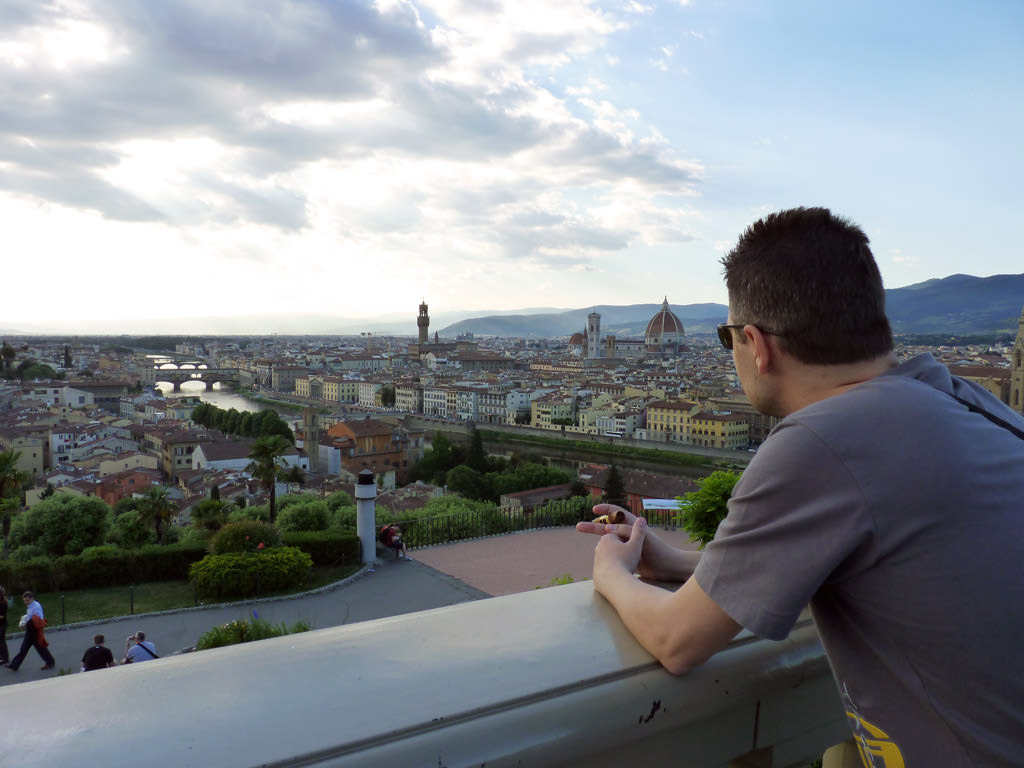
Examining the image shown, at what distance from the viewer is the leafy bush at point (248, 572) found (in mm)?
5488

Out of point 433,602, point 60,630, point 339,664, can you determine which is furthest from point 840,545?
point 60,630

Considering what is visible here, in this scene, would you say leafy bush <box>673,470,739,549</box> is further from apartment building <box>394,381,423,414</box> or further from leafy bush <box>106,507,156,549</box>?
apartment building <box>394,381,423,414</box>

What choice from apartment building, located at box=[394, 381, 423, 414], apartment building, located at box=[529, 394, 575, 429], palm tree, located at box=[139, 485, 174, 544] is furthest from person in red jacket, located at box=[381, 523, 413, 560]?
apartment building, located at box=[394, 381, 423, 414]

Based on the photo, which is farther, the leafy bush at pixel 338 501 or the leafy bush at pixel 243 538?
the leafy bush at pixel 338 501

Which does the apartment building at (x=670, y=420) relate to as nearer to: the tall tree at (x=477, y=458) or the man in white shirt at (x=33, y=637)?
the tall tree at (x=477, y=458)

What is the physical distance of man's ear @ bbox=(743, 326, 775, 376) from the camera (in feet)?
2.10

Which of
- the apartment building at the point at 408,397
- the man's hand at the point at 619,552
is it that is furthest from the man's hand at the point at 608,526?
the apartment building at the point at 408,397

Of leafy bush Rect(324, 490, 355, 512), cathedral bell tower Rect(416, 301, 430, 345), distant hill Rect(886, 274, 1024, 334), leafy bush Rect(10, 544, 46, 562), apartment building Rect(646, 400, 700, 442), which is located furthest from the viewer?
distant hill Rect(886, 274, 1024, 334)

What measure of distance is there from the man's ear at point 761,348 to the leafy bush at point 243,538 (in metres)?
5.75

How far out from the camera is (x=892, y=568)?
49 centimetres

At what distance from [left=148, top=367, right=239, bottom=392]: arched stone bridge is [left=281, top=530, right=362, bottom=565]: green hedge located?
A: 58.6 metres

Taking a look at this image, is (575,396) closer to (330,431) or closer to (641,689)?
(330,431)

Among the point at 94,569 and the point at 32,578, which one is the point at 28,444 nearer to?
the point at 32,578

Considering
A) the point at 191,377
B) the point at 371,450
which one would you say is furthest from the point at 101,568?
the point at 191,377
